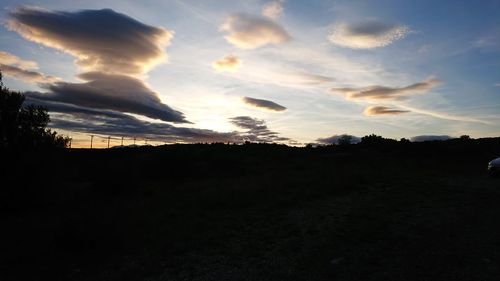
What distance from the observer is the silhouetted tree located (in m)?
22.5

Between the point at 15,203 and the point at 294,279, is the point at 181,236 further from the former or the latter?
the point at 15,203

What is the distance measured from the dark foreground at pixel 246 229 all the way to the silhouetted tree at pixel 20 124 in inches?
71.6

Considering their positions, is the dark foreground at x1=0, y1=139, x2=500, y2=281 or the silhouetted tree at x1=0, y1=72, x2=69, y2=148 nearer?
the dark foreground at x1=0, y1=139, x2=500, y2=281

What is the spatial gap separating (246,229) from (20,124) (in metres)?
18.4

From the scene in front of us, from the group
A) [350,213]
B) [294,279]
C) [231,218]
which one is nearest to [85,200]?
[231,218]

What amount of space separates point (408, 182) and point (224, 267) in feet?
63.5

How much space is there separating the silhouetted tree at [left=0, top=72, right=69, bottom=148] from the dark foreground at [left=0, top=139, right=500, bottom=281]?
1.82m

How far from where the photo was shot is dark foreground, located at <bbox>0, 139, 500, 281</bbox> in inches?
358

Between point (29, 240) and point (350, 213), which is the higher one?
point (350, 213)

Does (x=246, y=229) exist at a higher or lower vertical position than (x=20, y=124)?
lower

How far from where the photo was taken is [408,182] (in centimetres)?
2497

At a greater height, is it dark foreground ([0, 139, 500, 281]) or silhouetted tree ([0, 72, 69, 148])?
silhouetted tree ([0, 72, 69, 148])

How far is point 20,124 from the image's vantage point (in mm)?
23688

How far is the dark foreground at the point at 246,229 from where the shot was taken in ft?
29.8
